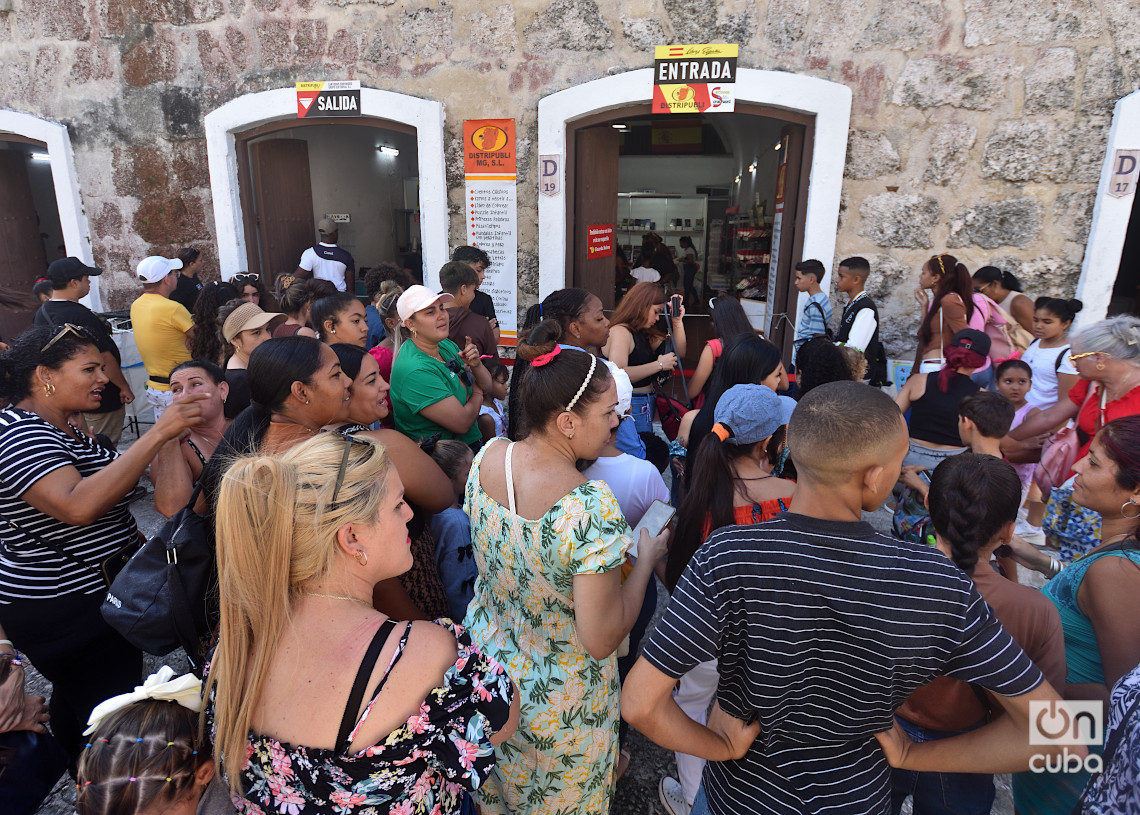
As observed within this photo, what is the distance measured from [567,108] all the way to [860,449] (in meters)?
4.65

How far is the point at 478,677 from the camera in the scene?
1297mm

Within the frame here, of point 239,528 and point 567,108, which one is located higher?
point 567,108

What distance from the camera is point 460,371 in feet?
10.7

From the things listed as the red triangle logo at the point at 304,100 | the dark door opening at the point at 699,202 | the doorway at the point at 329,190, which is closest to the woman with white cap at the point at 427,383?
the dark door opening at the point at 699,202

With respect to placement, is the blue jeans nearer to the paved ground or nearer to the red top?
the paved ground

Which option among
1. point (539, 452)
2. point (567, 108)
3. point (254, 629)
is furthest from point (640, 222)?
point (254, 629)

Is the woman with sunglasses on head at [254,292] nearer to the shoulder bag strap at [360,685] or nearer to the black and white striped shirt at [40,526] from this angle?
the black and white striped shirt at [40,526]

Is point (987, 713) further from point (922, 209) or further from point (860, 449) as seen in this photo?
point (922, 209)

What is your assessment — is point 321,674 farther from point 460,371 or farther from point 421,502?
point 460,371

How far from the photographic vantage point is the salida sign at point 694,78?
15.9 ft

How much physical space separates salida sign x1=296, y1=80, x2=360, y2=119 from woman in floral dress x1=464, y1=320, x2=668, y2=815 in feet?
15.7

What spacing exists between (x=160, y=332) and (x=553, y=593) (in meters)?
4.01

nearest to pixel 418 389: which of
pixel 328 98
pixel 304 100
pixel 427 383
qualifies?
pixel 427 383

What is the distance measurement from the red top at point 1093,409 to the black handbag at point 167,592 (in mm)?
3035
